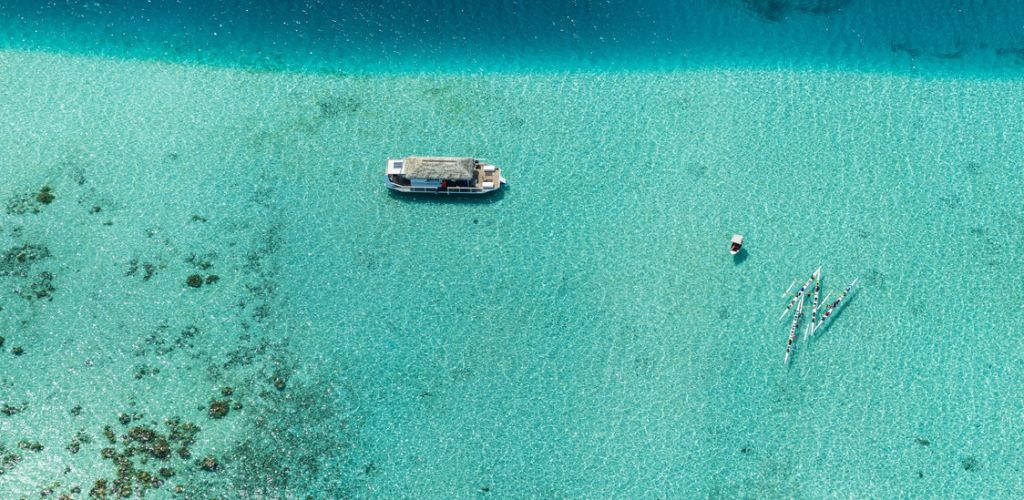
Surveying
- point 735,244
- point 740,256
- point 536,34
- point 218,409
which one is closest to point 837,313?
point 740,256

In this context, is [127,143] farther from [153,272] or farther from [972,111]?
[972,111]

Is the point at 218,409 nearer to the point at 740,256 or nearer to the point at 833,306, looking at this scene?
the point at 740,256

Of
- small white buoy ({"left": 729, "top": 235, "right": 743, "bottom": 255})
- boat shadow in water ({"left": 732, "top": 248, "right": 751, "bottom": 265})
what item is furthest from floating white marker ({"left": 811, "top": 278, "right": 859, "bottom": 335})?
small white buoy ({"left": 729, "top": 235, "right": 743, "bottom": 255})

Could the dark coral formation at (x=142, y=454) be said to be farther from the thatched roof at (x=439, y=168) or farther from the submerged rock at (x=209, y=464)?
the thatched roof at (x=439, y=168)

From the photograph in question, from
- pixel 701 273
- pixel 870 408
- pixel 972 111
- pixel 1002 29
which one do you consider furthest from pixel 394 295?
pixel 1002 29

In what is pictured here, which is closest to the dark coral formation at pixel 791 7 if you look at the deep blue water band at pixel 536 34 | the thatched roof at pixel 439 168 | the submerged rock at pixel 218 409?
the deep blue water band at pixel 536 34

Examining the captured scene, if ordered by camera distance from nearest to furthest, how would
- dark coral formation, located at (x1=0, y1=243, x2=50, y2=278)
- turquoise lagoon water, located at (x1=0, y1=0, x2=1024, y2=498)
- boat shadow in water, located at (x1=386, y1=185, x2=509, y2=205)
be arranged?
turquoise lagoon water, located at (x1=0, y1=0, x2=1024, y2=498) < dark coral formation, located at (x1=0, y1=243, x2=50, y2=278) < boat shadow in water, located at (x1=386, y1=185, x2=509, y2=205)

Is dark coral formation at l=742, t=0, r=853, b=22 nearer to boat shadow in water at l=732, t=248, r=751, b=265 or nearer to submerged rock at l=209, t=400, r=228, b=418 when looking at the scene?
boat shadow in water at l=732, t=248, r=751, b=265
